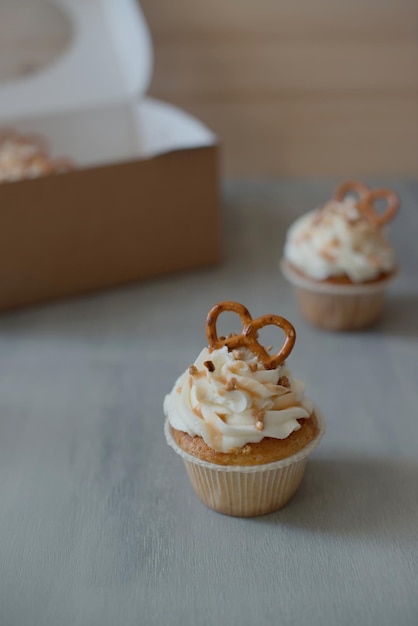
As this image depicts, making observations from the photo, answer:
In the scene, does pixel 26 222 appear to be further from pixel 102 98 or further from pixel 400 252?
pixel 400 252

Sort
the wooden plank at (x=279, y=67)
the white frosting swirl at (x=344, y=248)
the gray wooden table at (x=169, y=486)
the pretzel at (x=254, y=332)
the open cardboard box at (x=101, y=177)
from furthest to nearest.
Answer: the wooden plank at (x=279, y=67), the open cardboard box at (x=101, y=177), the white frosting swirl at (x=344, y=248), the pretzel at (x=254, y=332), the gray wooden table at (x=169, y=486)

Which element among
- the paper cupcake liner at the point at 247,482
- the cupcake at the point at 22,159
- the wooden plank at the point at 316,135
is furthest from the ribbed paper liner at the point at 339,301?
the wooden plank at the point at 316,135

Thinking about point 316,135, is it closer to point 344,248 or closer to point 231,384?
point 344,248

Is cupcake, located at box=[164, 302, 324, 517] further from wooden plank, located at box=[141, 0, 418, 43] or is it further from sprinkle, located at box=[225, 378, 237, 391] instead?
wooden plank, located at box=[141, 0, 418, 43]

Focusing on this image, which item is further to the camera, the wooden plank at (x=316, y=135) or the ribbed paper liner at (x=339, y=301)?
the wooden plank at (x=316, y=135)

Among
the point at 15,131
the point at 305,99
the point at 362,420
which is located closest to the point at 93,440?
the point at 362,420

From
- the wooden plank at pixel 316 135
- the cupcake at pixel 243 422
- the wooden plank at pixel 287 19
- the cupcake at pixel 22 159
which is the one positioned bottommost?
the wooden plank at pixel 316 135

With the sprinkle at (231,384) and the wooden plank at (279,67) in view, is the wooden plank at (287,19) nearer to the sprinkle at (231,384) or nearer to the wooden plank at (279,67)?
the wooden plank at (279,67)

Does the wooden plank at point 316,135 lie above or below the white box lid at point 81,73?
below

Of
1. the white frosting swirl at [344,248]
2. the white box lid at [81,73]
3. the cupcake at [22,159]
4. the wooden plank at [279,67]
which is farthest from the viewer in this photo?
the wooden plank at [279,67]
